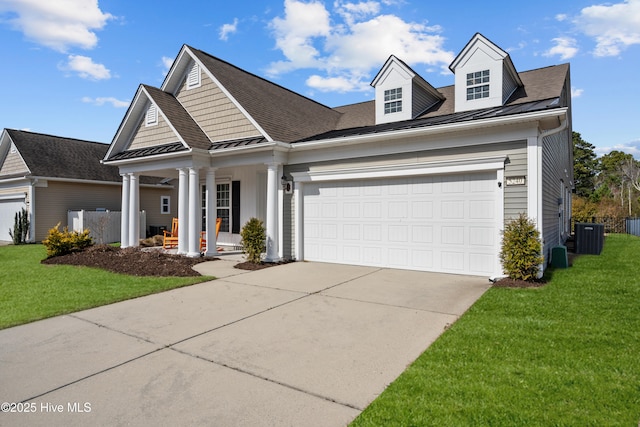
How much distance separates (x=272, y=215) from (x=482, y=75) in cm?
741

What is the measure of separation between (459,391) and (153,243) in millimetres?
16159

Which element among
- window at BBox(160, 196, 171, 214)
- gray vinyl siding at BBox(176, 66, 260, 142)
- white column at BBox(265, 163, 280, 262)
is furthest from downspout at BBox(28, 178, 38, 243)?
white column at BBox(265, 163, 280, 262)

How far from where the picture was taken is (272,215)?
10836mm

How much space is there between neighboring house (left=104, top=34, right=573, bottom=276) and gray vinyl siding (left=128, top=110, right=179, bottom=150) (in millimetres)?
40

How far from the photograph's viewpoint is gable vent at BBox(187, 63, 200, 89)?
498 inches

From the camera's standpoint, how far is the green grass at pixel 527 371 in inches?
109

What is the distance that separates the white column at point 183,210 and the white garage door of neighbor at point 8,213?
1269cm

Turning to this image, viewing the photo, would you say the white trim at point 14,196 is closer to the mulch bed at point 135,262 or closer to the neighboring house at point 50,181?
the neighboring house at point 50,181

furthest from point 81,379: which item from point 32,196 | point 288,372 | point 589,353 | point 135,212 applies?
point 32,196

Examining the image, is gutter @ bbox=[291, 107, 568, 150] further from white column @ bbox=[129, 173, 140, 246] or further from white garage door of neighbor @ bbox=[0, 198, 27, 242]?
white garage door of neighbor @ bbox=[0, 198, 27, 242]

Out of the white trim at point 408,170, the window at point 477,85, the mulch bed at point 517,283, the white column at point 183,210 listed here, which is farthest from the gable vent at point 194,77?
the mulch bed at point 517,283

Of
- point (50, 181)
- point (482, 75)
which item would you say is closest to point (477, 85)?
point (482, 75)

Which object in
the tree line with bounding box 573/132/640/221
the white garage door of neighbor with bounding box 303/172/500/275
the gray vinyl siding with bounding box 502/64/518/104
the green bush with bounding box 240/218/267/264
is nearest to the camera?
the white garage door of neighbor with bounding box 303/172/500/275

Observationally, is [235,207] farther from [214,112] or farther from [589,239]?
[589,239]
